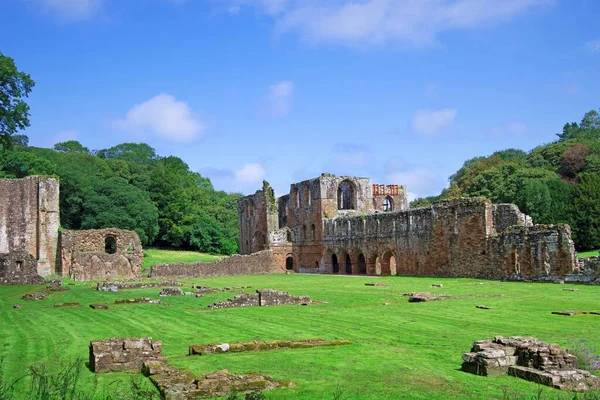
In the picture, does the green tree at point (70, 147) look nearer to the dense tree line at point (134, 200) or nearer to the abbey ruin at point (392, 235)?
the dense tree line at point (134, 200)

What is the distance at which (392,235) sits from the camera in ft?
135

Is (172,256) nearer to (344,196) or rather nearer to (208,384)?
(344,196)

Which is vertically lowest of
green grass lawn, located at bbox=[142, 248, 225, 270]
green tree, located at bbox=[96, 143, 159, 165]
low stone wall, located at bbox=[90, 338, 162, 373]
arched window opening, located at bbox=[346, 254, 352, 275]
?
low stone wall, located at bbox=[90, 338, 162, 373]

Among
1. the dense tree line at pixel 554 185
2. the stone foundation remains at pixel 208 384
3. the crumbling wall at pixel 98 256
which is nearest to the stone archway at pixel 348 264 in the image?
the dense tree line at pixel 554 185

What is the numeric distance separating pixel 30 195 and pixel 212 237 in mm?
27341

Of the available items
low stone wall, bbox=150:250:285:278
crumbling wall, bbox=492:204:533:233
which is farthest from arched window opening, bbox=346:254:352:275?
crumbling wall, bbox=492:204:533:233

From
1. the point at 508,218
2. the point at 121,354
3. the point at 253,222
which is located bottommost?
the point at 121,354

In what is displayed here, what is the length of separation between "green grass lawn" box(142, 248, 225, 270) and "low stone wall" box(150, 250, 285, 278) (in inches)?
306

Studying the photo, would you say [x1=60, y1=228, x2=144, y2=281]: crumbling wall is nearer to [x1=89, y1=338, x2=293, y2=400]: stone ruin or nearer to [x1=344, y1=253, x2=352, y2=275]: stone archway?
[x1=344, y1=253, x2=352, y2=275]: stone archway

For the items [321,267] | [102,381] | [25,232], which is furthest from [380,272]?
[102,381]

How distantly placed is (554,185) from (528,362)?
166 feet

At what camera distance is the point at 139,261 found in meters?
41.9

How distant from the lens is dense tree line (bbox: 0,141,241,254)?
2170 inches

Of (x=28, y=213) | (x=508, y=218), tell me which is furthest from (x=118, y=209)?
(x=508, y=218)
